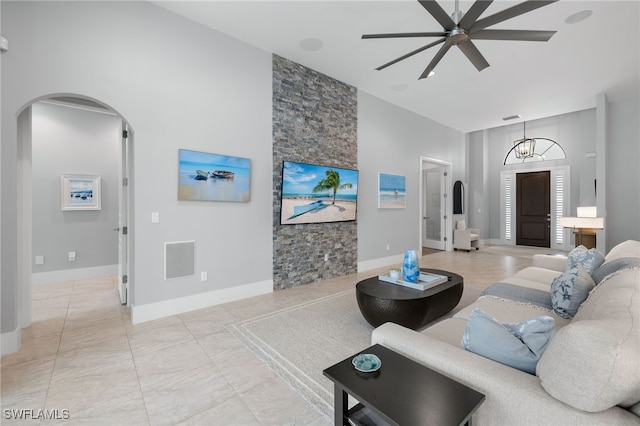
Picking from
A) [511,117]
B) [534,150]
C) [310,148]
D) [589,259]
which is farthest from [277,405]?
[534,150]

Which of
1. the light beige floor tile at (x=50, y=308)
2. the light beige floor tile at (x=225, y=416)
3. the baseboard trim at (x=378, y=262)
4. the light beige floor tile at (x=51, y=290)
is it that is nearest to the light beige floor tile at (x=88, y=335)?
the light beige floor tile at (x=50, y=308)

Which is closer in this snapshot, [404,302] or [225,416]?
[225,416]

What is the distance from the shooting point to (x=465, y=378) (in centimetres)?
120

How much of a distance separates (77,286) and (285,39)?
16.0 ft

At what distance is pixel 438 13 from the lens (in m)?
2.40

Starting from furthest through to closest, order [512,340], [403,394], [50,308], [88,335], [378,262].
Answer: [378,262] → [50,308] → [88,335] → [512,340] → [403,394]

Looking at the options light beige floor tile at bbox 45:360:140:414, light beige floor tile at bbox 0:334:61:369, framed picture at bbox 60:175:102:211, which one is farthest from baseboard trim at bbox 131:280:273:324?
framed picture at bbox 60:175:102:211

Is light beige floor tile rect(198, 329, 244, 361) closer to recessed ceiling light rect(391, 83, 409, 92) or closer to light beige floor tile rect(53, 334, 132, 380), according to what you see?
light beige floor tile rect(53, 334, 132, 380)

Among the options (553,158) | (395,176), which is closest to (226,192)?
(395,176)

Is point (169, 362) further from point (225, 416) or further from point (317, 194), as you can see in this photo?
point (317, 194)

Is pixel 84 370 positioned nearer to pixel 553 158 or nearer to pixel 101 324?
pixel 101 324

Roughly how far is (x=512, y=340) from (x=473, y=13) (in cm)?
244

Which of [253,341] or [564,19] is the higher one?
[564,19]

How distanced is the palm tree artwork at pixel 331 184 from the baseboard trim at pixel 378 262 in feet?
4.93
